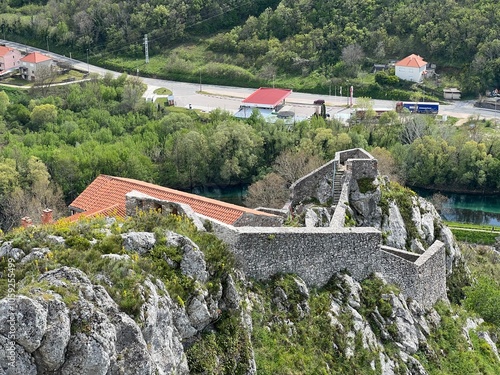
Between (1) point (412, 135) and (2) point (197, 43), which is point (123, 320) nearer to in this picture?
(1) point (412, 135)

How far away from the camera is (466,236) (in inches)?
2576

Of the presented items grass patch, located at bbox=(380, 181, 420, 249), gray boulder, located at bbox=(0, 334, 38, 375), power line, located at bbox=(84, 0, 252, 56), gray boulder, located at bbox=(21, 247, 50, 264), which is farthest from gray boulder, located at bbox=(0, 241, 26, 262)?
power line, located at bbox=(84, 0, 252, 56)

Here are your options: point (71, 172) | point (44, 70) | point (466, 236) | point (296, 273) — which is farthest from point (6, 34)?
point (296, 273)

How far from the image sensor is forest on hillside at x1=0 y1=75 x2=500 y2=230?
6525 cm

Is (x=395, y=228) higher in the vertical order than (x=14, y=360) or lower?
lower

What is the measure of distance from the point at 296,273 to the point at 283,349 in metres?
3.10

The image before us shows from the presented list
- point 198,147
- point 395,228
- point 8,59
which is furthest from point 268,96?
point 395,228

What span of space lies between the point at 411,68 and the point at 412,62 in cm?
75

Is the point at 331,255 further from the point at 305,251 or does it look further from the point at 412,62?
the point at 412,62

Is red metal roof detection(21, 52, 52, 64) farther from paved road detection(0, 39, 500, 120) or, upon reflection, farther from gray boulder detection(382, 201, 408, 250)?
gray boulder detection(382, 201, 408, 250)

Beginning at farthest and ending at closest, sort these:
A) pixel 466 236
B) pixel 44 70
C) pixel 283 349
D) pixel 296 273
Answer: pixel 44 70 < pixel 466 236 < pixel 296 273 < pixel 283 349

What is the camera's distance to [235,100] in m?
102

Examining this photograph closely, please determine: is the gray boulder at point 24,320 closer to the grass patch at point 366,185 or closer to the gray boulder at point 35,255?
the gray boulder at point 35,255

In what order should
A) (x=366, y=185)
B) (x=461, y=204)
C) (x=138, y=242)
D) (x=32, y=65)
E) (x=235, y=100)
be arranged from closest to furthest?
(x=138, y=242) < (x=366, y=185) < (x=461, y=204) < (x=235, y=100) < (x=32, y=65)
